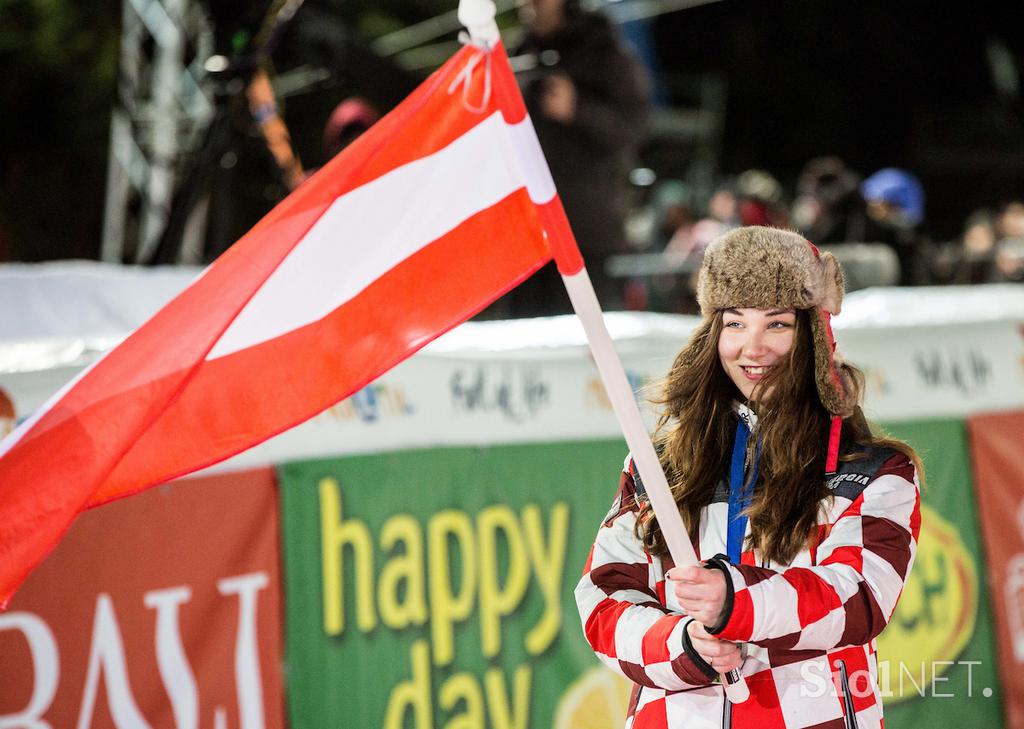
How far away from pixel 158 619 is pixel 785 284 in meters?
2.55

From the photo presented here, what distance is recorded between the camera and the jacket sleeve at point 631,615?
2.29 metres

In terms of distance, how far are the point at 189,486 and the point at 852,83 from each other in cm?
1550

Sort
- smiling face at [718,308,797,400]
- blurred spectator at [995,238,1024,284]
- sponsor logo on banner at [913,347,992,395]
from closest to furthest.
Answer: smiling face at [718,308,797,400], sponsor logo on banner at [913,347,992,395], blurred spectator at [995,238,1024,284]

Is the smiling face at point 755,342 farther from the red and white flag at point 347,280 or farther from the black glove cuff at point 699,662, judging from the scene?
the black glove cuff at point 699,662

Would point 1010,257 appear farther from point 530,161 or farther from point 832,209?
point 530,161

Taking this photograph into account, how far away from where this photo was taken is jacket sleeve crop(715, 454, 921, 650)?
219 cm

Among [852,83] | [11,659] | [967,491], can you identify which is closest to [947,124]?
[852,83]

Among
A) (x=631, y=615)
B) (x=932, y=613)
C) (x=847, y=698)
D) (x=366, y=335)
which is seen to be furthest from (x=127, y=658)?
(x=932, y=613)

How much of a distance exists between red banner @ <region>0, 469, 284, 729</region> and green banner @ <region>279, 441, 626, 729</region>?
0.12m

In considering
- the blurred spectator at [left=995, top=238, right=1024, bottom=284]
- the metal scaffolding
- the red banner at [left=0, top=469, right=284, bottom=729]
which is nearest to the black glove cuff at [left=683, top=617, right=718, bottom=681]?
the red banner at [left=0, top=469, right=284, bottom=729]

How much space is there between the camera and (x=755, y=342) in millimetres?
2504

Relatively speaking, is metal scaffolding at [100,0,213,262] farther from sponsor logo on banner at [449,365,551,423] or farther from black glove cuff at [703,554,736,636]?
black glove cuff at [703,554,736,636]

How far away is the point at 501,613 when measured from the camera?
190 inches

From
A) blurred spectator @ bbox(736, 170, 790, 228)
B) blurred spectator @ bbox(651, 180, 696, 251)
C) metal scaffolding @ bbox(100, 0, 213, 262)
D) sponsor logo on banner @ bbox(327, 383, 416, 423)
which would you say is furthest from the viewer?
blurred spectator @ bbox(651, 180, 696, 251)
